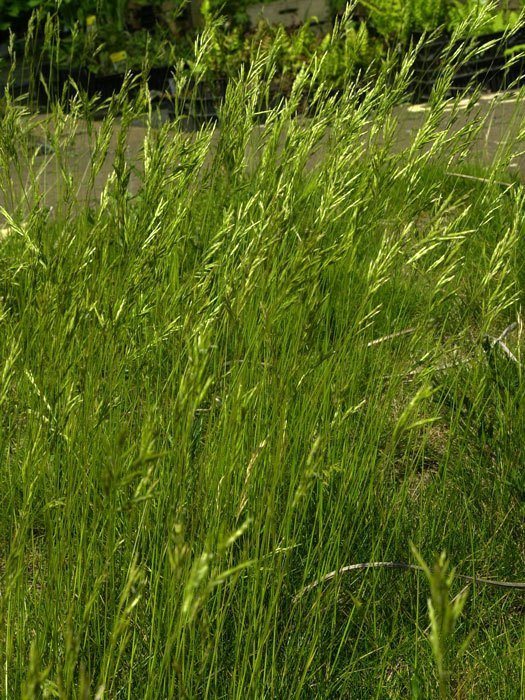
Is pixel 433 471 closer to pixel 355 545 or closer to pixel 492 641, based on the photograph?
pixel 355 545

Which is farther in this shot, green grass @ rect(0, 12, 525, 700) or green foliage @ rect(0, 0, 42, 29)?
green foliage @ rect(0, 0, 42, 29)

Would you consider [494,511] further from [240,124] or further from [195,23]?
[195,23]

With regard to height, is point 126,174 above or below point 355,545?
above

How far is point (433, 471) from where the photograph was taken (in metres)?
1.94

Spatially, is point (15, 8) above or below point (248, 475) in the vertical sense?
below

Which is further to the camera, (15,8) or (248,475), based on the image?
(15,8)

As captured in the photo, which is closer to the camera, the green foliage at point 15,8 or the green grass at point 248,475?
the green grass at point 248,475

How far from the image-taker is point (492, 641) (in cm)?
135

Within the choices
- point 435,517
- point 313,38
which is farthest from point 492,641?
point 313,38

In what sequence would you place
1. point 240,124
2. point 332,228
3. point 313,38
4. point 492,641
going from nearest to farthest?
point 492,641 < point 240,124 < point 332,228 < point 313,38

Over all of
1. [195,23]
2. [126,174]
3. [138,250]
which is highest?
[126,174]

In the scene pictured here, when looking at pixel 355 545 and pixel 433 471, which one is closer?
pixel 355 545

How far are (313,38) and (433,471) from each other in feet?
14.9

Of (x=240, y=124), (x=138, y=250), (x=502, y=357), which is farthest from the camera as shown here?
(x=502, y=357)
